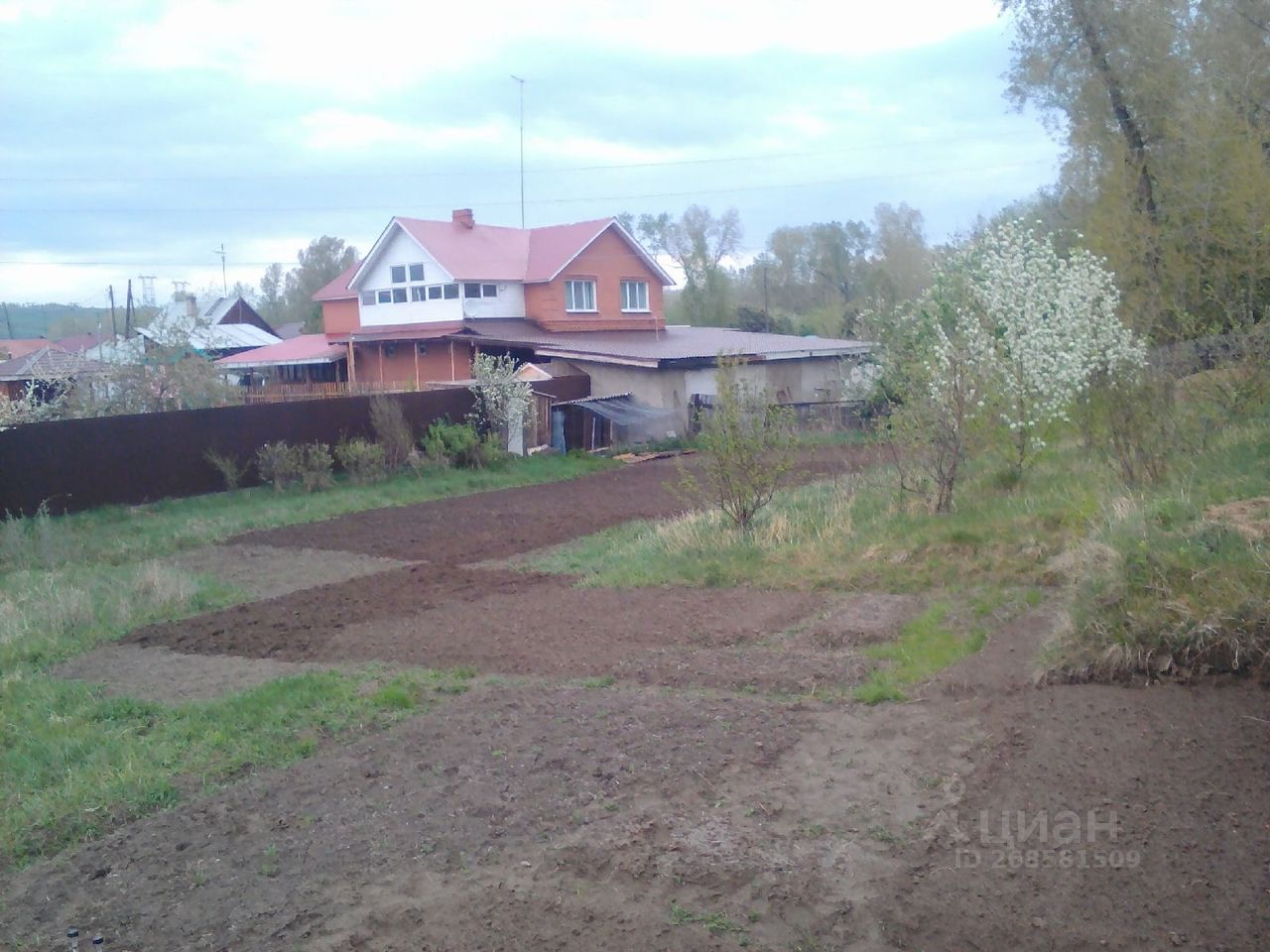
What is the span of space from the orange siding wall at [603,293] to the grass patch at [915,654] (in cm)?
3173

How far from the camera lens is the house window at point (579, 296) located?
39.8 meters

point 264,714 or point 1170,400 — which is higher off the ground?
point 1170,400

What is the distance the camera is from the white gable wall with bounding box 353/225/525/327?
39188 mm

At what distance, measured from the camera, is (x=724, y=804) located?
210 inches

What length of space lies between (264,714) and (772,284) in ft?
212

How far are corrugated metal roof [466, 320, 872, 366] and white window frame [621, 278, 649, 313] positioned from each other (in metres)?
1.22

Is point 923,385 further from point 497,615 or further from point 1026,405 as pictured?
point 497,615

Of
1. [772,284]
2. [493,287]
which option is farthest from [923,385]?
[772,284]

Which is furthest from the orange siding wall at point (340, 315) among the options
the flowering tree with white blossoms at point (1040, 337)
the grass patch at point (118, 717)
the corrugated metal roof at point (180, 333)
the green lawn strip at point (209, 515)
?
the flowering tree with white blossoms at point (1040, 337)

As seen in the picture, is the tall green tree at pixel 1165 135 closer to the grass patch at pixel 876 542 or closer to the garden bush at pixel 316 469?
the grass patch at pixel 876 542

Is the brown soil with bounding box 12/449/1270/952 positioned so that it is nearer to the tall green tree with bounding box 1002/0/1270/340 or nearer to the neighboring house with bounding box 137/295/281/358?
the tall green tree with bounding box 1002/0/1270/340

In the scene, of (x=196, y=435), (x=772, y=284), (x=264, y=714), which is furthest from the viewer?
(x=772, y=284)

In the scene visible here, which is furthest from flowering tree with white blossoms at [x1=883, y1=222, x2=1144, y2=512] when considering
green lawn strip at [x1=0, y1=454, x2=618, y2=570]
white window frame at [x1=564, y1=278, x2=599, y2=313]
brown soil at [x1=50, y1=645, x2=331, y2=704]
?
white window frame at [x1=564, y1=278, x2=599, y2=313]

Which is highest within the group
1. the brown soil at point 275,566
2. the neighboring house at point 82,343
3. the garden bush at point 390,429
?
the neighboring house at point 82,343
